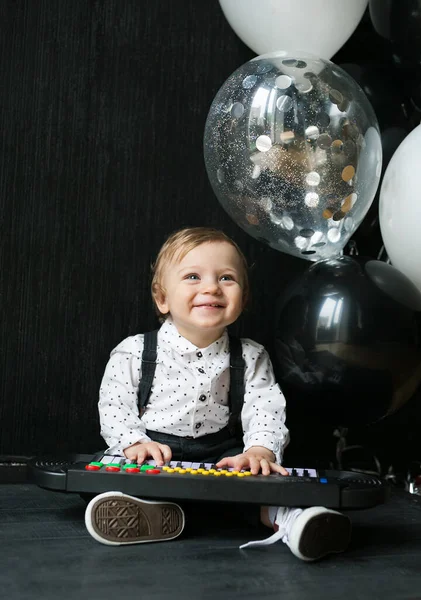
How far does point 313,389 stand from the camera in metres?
1.45

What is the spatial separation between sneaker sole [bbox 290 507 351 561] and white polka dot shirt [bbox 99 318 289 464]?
289mm

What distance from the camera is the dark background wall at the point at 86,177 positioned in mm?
1616

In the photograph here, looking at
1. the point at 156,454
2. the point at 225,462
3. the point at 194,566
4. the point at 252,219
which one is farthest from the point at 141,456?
the point at 252,219

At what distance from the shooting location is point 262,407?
1453 mm

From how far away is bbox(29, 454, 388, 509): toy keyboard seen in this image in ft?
3.81

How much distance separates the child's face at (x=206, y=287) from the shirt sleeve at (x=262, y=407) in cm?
10

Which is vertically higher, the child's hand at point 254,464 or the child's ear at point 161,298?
the child's ear at point 161,298

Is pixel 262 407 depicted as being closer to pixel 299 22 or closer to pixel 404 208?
pixel 404 208

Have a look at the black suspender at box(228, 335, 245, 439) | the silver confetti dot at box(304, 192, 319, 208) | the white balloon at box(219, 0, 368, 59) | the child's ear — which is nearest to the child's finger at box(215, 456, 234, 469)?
the black suspender at box(228, 335, 245, 439)

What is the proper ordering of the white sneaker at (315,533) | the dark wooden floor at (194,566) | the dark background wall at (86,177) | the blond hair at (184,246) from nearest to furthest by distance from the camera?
the dark wooden floor at (194,566) → the white sneaker at (315,533) → the blond hair at (184,246) → the dark background wall at (86,177)

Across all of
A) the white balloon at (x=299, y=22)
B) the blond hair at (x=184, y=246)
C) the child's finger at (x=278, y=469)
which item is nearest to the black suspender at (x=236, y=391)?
the blond hair at (x=184, y=246)

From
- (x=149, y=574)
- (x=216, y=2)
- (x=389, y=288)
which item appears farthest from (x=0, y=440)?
(x=216, y=2)

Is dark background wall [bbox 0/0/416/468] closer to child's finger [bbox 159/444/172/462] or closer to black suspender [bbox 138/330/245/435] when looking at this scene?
black suspender [bbox 138/330/245/435]

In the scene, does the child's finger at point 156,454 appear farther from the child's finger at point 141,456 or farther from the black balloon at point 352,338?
the black balloon at point 352,338
